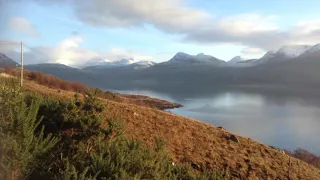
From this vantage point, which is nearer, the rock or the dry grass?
the dry grass

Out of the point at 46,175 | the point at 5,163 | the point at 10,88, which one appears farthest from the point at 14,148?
the point at 10,88

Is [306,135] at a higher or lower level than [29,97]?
lower

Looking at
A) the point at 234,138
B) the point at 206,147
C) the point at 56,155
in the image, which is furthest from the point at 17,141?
the point at 234,138

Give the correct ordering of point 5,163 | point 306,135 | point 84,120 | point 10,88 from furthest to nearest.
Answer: point 306,135 → point 84,120 → point 10,88 → point 5,163

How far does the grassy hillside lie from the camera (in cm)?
1575

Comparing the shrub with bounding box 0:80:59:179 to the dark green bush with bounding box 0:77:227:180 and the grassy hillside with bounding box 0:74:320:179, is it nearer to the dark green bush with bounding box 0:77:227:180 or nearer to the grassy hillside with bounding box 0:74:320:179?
the dark green bush with bounding box 0:77:227:180

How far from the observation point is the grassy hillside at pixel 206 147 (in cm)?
1575

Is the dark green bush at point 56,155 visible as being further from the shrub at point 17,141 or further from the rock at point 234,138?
the rock at point 234,138

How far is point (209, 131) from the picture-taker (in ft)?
67.3

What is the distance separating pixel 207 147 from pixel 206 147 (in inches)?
2.9

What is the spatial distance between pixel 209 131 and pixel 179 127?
2022mm

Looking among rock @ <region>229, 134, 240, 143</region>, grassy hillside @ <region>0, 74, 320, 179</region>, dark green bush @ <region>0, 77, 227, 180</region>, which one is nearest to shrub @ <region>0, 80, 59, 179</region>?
dark green bush @ <region>0, 77, 227, 180</region>

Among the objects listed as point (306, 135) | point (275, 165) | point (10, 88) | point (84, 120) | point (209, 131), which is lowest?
point (306, 135)

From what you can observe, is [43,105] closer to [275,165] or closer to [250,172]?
[250,172]
